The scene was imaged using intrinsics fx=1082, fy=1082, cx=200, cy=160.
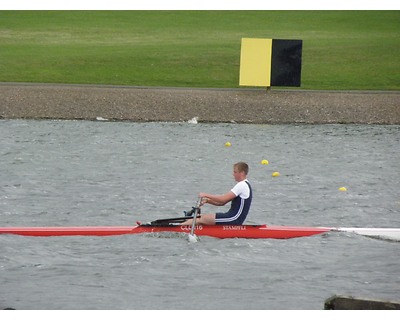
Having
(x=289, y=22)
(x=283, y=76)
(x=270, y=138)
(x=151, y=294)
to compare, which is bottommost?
(x=151, y=294)

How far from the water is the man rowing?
1.17 feet

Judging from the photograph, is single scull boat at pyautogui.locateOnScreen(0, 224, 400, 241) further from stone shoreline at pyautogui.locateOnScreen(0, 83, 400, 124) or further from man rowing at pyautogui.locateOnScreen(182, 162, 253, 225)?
stone shoreline at pyautogui.locateOnScreen(0, 83, 400, 124)

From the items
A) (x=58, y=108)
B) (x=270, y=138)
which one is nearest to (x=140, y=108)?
(x=58, y=108)

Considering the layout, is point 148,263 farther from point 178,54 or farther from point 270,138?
point 178,54

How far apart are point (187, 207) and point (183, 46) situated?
21516mm

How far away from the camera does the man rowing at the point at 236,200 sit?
1844 cm

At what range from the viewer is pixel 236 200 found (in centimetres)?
1852

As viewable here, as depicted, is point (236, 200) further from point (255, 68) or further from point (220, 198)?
point (255, 68)

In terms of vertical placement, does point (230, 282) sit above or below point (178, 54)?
below

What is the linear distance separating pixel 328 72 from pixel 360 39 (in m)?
7.02

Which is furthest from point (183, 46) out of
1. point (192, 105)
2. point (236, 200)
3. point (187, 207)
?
point (236, 200)

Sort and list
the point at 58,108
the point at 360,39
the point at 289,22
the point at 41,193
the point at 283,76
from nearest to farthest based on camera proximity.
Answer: the point at 41,193 < the point at 58,108 < the point at 283,76 < the point at 360,39 < the point at 289,22

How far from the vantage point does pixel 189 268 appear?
1692 centimetres

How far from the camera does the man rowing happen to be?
60.5ft
